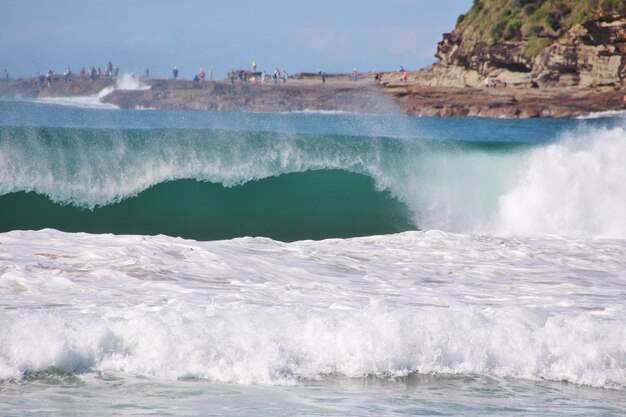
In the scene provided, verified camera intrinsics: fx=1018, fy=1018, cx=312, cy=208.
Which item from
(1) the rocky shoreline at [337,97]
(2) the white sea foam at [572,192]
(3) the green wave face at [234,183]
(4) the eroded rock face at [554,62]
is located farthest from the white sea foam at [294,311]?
(4) the eroded rock face at [554,62]

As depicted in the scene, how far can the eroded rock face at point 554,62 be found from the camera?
74.2 metres

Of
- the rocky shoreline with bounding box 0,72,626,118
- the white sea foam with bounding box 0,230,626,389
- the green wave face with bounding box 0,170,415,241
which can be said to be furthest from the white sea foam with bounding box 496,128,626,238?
the rocky shoreline with bounding box 0,72,626,118

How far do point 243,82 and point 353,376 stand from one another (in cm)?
7866

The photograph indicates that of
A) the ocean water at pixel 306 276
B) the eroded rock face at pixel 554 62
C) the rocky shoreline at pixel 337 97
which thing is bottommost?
the ocean water at pixel 306 276

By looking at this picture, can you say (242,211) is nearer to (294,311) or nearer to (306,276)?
(306,276)

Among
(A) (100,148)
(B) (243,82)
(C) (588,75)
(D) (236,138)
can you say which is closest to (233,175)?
(D) (236,138)

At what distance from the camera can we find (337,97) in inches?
3100

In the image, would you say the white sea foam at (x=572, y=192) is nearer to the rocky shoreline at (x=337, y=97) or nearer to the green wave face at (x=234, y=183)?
the green wave face at (x=234, y=183)

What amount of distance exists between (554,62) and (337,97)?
16.6 metres

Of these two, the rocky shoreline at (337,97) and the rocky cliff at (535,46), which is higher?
the rocky cliff at (535,46)

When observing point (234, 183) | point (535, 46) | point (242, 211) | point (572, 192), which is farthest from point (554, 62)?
point (242, 211)

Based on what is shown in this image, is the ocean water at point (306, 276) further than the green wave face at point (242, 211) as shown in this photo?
No

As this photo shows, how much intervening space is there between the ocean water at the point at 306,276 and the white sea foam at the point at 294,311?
0.07ft

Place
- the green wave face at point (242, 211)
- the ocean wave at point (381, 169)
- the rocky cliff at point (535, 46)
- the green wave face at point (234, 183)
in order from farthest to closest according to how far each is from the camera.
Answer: the rocky cliff at point (535, 46) < the ocean wave at point (381, 169) < the green wave face at point (234, 183) < the green wave face at point (242, 211)
